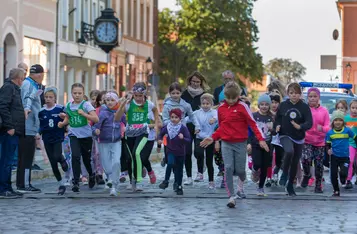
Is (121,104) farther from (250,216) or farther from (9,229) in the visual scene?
(9,229)

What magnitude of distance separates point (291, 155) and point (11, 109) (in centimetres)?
414

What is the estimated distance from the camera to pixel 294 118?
16.5m

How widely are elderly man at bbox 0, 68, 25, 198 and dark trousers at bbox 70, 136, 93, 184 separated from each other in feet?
3.08

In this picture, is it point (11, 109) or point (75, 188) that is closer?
point (11, 109)

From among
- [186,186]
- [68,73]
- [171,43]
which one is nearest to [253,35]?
[171,43]

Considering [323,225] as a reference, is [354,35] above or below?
above

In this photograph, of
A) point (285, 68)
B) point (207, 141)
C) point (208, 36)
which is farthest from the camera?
point (285, 68)

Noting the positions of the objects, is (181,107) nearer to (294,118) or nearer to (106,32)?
(294,118)

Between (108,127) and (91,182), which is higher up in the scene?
(108,127)

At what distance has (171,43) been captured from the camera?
87125 millimetres

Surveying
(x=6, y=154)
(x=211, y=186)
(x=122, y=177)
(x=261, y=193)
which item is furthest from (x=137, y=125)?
(x=122, y=177)

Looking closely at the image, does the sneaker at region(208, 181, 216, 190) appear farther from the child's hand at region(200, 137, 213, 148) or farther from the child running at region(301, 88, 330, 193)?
the child's hand at region(200, 137, 213, 148)

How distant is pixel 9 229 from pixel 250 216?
2.97 metres

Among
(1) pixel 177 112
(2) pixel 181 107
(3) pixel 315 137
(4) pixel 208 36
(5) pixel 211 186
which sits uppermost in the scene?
(4) pixel 208 36
